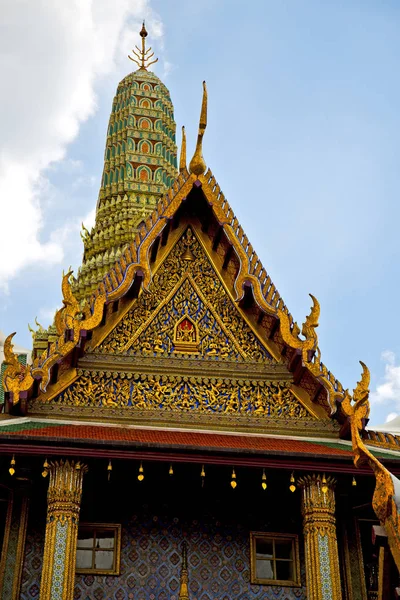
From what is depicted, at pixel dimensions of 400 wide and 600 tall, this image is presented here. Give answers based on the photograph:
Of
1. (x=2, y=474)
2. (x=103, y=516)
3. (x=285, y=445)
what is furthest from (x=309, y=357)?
(x=2, y=474)

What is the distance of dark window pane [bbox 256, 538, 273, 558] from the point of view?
1111 centimetres

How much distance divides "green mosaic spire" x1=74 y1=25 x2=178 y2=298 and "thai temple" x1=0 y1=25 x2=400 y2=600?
389cm

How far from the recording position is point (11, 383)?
11086 mm

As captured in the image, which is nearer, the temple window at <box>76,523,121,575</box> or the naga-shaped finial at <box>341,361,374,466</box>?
the temple window at <box>76,523,121,575</box>

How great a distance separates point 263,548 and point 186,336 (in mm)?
2647

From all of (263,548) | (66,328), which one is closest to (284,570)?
(263,548)

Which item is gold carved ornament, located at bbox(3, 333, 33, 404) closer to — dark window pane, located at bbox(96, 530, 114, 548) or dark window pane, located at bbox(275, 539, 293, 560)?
dark window pane, located at bbox(96, 530, 114, 548)

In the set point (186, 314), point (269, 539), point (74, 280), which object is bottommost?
point (269, 539)

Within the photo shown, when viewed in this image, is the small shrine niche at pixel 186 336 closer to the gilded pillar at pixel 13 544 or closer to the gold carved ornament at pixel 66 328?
the gold carved ornament at pixel 66 328

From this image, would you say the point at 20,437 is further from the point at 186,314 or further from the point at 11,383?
the point at 186,314

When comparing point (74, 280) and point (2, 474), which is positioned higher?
point (74, 280)

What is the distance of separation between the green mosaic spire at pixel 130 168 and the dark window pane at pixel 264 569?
650 centimetres

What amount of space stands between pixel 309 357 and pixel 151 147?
7508 mm

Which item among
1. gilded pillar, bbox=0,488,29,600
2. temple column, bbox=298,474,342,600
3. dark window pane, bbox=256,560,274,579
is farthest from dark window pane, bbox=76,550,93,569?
temple column, bbox=298,474,342,600
